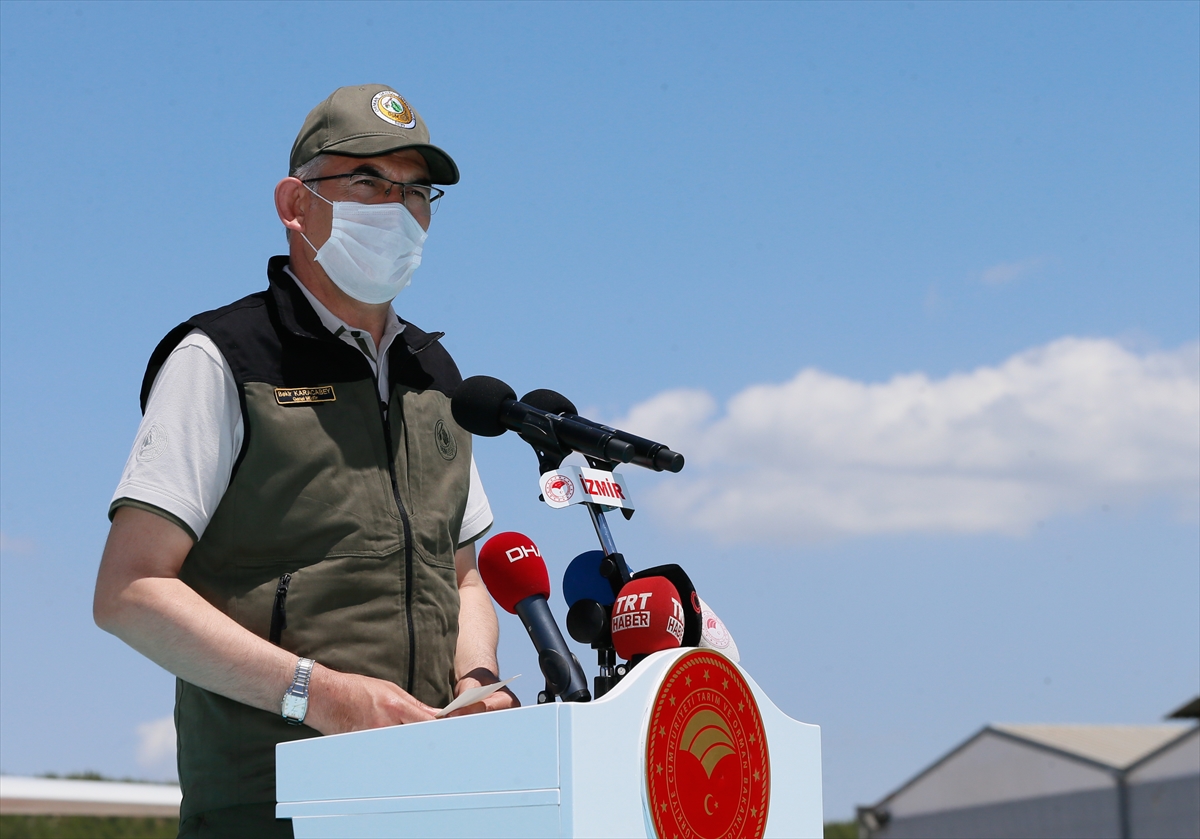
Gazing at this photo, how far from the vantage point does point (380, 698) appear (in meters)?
2.03

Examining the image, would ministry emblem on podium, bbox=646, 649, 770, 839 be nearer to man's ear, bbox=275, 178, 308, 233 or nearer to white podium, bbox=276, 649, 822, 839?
white podium, bbox=276, 649, 822, 839

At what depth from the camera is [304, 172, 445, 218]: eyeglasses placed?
2506mm

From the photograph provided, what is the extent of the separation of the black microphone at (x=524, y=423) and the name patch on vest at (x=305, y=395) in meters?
0.35

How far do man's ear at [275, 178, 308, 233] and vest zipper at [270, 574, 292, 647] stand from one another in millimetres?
813

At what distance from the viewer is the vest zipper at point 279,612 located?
2.20 m

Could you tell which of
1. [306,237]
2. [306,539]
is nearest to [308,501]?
[306,539]

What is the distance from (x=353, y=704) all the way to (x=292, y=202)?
1.15m

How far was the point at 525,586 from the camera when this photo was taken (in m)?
1.95

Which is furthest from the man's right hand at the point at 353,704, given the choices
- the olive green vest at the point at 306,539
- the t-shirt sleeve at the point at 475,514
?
the t-shirt sleeve at the point at 475,514

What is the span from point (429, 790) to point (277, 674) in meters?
0.52

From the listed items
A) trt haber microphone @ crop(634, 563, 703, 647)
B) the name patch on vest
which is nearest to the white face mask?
the name patch on vest

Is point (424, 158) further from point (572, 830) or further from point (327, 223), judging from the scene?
point (572, 830)

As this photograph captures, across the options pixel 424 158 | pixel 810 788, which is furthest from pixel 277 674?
pixel 424 158

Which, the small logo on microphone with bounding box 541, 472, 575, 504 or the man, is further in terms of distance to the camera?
the man
